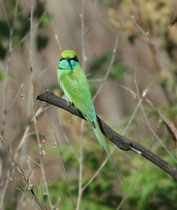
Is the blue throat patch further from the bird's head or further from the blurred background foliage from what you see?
the blurred background foliage

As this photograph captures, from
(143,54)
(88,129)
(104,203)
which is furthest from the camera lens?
(143,54)

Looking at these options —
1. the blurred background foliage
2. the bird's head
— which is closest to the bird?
the bird's head

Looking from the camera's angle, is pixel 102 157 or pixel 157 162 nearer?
pixel 157 162

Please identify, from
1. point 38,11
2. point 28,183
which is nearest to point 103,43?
point 38,11

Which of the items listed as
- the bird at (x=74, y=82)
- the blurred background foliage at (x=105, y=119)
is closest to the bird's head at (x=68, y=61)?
the bird at (x=74, y=82)

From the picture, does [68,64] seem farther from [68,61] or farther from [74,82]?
[74,82]

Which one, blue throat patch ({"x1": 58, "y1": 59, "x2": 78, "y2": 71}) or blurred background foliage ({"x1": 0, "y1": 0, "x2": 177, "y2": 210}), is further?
blue throat patch ({"x1": 58, "y1": 59, "x2": 78, "y2": 71})

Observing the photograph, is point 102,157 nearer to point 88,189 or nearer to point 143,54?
point 88,189

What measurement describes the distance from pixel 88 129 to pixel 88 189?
0.76 meters

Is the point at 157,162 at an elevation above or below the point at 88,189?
above

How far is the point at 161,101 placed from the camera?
10.4 metres

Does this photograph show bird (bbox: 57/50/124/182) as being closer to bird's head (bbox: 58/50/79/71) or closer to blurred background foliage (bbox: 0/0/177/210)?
bird's head (bbox: 58/50/79/71)

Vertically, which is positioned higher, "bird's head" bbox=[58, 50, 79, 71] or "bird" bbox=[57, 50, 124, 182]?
"bird's head" bbox=[58, 50, 79, 71]

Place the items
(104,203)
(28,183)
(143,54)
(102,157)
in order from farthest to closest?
1. (143,54)
2. (102,157)
3. (104,203)
4. (28,183)
